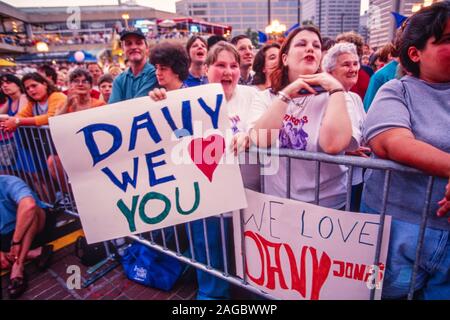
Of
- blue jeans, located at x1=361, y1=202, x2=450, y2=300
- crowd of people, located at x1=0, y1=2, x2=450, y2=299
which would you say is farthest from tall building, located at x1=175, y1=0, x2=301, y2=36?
blue jeans, located at x1=361, y1=202, x2=450, y2=300

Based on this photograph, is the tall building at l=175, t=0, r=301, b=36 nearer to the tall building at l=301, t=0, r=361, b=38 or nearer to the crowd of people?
the tall building at l=301, t=0, r=361, b=38

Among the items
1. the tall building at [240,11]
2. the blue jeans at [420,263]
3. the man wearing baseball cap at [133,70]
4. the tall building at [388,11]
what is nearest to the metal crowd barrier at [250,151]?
the blue jeans at [420,263]

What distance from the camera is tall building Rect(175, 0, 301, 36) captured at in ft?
423

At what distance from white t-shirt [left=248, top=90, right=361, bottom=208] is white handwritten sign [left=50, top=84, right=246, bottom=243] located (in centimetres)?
29

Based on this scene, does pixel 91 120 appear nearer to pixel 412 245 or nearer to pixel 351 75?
pixel 412 245

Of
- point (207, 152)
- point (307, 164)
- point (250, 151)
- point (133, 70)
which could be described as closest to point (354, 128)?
Result: point (307, 164)

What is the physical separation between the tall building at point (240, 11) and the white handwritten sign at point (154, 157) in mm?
139873

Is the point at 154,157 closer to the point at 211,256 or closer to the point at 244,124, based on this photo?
the point at 244,124

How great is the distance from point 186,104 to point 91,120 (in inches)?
24.1

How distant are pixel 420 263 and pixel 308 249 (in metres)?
0.53

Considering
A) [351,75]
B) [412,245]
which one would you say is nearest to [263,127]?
[412,245]

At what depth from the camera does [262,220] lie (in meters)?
1.73

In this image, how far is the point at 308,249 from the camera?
160cm

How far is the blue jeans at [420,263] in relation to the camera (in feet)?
4.28
